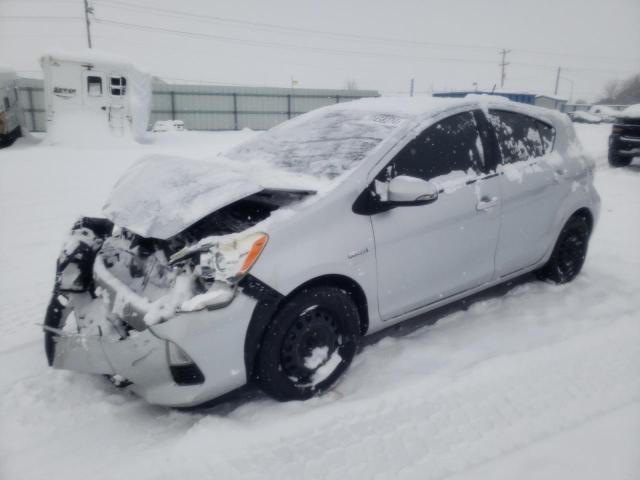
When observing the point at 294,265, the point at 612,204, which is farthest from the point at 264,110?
the point at 294,265

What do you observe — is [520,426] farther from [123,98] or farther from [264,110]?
[264,110]

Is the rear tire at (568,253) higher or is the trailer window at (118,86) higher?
the trailer window at (118,86)

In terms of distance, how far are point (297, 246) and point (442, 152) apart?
1343 mm

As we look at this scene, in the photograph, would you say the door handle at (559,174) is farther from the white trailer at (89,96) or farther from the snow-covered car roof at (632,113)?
the white trailer at (89,96)

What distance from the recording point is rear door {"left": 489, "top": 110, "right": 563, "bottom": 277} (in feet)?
11.9

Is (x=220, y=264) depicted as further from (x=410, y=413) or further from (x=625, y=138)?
(x=625, y=138)

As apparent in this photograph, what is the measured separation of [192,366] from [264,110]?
2434 centimetres

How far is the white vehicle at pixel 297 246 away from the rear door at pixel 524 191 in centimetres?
2

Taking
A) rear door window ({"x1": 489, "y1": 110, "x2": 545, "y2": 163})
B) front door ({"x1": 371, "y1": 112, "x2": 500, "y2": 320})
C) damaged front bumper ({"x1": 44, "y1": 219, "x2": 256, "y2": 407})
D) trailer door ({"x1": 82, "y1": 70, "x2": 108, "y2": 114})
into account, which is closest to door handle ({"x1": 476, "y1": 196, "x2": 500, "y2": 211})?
front door ({"x1": 371, "y1": 112, "x2": 500, "y2": 320})

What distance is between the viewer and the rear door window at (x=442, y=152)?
3055 mm

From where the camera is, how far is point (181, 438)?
2453 millimetres

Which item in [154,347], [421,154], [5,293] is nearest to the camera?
[154,347]

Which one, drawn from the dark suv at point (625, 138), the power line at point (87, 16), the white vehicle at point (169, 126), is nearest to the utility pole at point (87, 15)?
the power line at point (87, 16)

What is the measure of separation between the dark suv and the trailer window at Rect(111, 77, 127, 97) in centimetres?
1454
